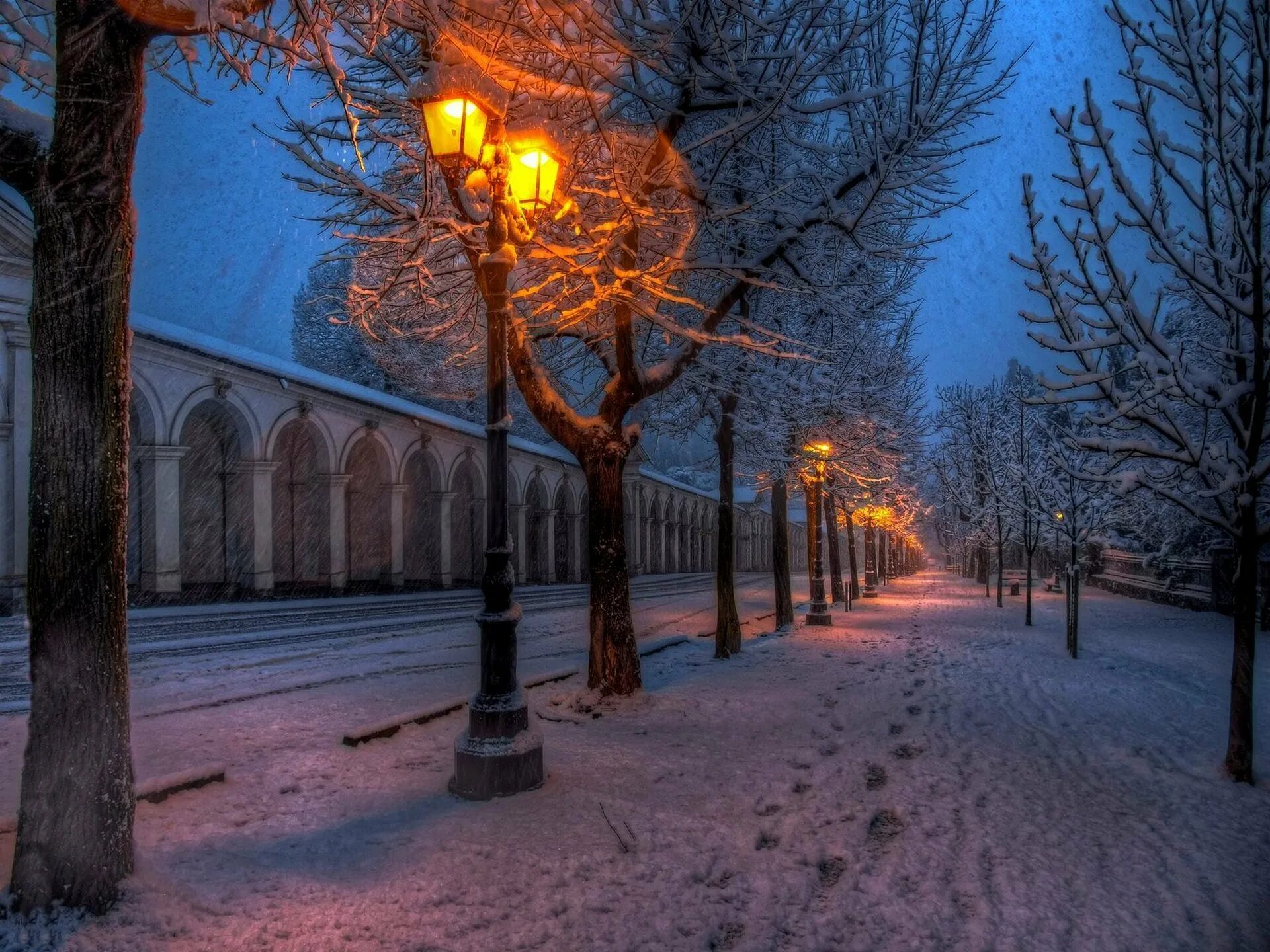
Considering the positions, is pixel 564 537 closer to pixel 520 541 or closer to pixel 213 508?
pixel 520 541

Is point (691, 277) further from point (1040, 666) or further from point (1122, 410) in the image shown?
point (1040, 666)

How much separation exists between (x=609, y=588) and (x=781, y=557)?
861cm

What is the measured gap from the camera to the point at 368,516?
27812 mm

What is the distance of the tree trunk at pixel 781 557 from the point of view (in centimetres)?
1623

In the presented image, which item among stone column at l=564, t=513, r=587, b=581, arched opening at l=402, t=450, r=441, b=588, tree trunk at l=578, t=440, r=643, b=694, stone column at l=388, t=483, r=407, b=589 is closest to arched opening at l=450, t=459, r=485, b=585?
arched opening at l=402, t=450, r=441, b=588

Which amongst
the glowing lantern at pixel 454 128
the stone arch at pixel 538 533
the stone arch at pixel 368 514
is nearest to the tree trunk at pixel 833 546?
the stone arch at pixel 368 514

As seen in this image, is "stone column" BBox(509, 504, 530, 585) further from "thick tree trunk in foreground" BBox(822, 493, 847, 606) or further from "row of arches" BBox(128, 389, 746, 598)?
"thick tree trunk in foreground" BBox(822, 493, 847, 606)

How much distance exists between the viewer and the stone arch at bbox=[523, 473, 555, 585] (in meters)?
36.0

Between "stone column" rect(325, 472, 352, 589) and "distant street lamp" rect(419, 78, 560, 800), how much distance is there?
19936mm

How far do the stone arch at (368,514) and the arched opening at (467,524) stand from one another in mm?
3453

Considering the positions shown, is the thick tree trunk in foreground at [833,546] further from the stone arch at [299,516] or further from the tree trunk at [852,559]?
the stone arch at [299,516]

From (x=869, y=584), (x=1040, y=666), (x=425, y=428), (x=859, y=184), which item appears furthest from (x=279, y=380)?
(x=869, y=584)

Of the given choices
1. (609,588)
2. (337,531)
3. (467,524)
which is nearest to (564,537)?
(467,524)

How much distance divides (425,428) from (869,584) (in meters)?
18.6
